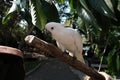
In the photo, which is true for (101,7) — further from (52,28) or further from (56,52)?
(56,52)

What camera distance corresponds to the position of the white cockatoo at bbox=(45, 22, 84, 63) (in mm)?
1915

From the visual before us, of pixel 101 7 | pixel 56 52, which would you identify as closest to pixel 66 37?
pixel 56 52

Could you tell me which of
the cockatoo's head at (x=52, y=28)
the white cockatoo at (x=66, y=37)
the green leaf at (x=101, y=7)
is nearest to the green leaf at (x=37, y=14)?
the white cockatoo at (x=66, y=37)

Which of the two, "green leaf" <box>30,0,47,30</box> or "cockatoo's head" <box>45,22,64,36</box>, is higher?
"cockatoo's head" <box>45,22,64,36</box>

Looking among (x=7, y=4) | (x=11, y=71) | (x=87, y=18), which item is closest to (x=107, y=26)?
(x=87, y=18)

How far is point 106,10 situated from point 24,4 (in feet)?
2.44

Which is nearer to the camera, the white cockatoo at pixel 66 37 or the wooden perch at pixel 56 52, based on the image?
the wooden perch at pixel 56 52

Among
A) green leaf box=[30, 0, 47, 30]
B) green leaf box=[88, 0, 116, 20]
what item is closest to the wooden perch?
green leaf box=[30, 0, 47, 30]

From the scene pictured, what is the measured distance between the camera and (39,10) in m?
2.48

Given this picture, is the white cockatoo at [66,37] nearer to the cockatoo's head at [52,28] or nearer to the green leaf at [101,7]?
the cockatoo's head at [52,28]

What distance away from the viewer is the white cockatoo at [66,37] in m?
1.92

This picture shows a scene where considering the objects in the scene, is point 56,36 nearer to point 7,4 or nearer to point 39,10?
point 39,10

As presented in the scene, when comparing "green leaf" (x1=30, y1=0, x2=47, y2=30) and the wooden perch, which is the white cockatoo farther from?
"green leaf" (x1=30, y1=0, x2=47, y2=30)

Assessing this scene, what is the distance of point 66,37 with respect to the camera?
205 centimetres
